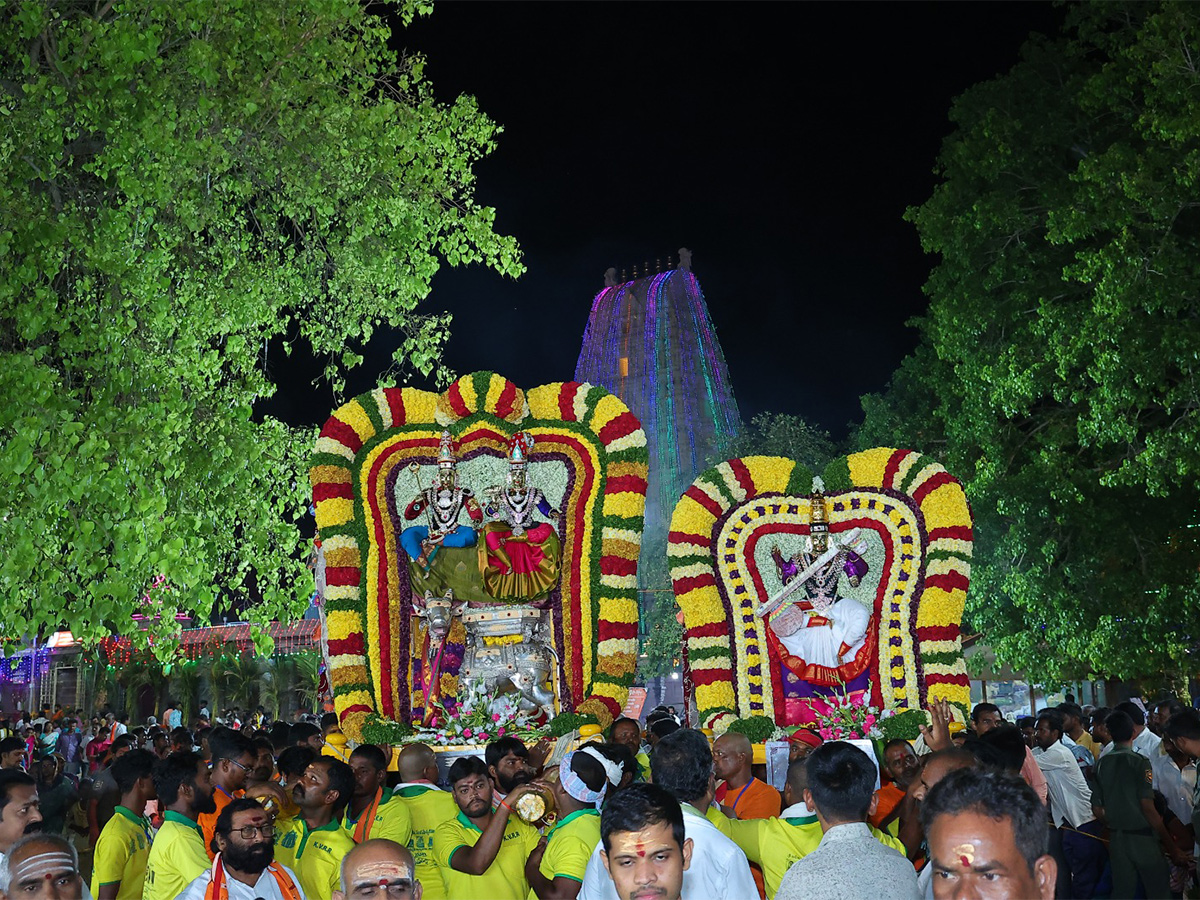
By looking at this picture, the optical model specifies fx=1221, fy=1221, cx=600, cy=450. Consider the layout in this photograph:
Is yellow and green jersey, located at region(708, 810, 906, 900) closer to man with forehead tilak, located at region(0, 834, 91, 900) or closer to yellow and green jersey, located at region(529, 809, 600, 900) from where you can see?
yellow and green jersey, located at region(529, 809, 600, 900)

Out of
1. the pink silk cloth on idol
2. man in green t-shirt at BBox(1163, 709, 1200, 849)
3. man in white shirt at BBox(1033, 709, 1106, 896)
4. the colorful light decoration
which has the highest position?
the pink silk cloth on idol

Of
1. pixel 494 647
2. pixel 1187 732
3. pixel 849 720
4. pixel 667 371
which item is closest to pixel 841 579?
pixel 849 720

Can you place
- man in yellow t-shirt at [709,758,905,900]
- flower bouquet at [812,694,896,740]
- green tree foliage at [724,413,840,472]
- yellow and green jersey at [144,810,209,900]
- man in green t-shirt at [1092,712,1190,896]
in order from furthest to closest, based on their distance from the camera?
green tree foliage at [724,413,840,472] → flower bouquet at [812,694,896,740] → man in green t-shirt at [1092,712,1190,896] → yellow and green jersey at [144,810,209,900] → man in yellow t-shirt at [709,758,905,900]

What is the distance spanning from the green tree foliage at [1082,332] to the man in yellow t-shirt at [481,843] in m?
12.5

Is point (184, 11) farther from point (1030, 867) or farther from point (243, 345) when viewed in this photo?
point (1030, 867)

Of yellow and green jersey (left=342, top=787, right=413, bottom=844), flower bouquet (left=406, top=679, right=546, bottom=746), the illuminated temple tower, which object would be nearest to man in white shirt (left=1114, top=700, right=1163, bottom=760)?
flower bouquet (left=406, top=679, right=546, bottom=746)

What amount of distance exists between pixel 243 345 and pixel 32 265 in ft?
8.81

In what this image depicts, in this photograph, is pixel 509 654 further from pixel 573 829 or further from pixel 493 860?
pixel 573 829

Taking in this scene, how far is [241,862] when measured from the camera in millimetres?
5207

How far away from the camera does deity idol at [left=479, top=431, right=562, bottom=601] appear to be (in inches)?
532

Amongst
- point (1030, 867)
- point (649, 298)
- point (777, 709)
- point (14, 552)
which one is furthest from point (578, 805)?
point (649, 298)

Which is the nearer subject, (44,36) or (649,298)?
(44,36)

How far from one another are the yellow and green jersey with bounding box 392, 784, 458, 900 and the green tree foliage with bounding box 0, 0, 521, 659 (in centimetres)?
316

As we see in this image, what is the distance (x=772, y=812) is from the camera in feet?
23.6
